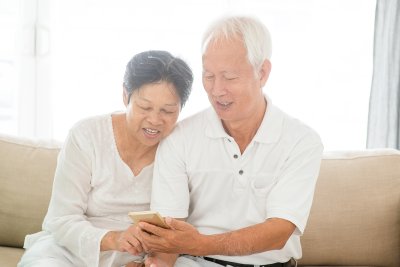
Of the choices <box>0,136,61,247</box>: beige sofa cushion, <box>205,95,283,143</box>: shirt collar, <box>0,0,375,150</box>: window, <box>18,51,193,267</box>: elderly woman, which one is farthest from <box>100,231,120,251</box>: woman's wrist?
<box>0,0,375,150</box>: window

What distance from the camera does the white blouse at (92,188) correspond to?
213 centimetres

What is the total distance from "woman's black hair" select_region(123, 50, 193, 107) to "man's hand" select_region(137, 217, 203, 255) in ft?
1.49

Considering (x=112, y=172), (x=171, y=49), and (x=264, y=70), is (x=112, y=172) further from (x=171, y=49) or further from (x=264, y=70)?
(x=171, y=49)

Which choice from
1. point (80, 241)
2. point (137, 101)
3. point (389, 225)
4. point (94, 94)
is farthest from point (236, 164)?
point (94, 94)

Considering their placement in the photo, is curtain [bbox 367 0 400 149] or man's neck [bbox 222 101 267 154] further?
curtain [bbox 367 0 400 149]

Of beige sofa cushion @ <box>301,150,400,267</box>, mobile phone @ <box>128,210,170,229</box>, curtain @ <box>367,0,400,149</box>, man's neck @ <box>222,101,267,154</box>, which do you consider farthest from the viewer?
curtain @ <box>367,0,400,149</box>

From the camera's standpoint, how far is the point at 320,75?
3.74 metres

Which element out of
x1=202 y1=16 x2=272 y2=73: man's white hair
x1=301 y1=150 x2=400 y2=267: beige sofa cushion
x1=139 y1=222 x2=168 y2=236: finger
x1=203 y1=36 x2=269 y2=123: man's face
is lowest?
x1=301 y1=150 x2=400 y2=267: beige sofa cushion

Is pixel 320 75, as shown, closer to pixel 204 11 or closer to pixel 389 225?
pixel 204 11

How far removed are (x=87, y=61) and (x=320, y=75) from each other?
4.62 ft

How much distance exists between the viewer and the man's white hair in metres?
2.01

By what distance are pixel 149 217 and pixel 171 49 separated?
1815mm

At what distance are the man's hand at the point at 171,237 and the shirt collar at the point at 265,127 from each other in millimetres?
387

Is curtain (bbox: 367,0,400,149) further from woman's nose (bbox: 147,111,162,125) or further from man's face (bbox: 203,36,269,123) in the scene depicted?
woman's nose (bbox: 147,111,162,125)
